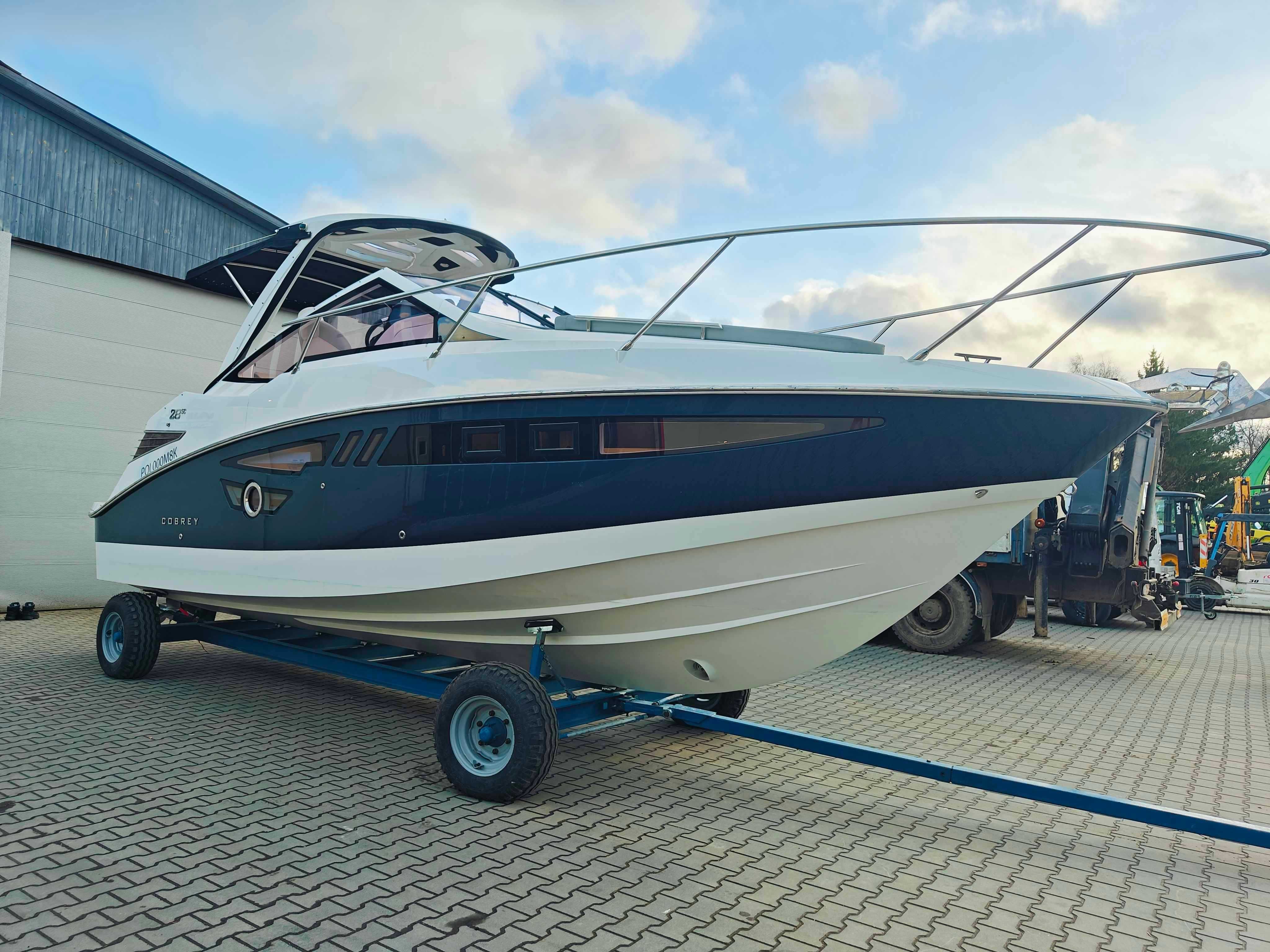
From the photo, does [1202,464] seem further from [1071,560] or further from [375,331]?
[375,331]

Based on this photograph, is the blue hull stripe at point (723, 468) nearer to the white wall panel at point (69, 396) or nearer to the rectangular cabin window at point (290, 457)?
the rectangular cabin window at point (290, 457)

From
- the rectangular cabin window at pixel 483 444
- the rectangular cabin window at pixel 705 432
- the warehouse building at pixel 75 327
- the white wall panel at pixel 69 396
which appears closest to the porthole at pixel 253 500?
the rectangular cabin window at pixel 483 444

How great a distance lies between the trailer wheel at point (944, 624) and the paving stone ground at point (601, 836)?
2.41m

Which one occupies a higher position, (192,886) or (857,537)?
(857,537)

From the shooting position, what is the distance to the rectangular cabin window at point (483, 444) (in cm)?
384

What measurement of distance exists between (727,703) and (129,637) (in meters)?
4.27

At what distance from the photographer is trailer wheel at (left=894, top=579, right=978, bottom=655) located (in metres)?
8.42

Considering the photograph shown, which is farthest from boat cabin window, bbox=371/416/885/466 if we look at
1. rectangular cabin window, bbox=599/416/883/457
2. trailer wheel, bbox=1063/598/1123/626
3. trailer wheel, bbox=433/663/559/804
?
trailer wheel, bbox=1063/598/1123/626

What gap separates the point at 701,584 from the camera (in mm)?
3531

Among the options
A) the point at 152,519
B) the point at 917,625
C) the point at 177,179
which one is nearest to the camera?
the point at 152,519

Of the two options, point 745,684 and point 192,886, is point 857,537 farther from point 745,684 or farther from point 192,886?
point 192,886

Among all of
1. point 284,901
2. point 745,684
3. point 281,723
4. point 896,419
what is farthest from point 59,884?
point 896,419

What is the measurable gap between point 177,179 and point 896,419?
1109 cm

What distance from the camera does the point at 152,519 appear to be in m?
5.77
